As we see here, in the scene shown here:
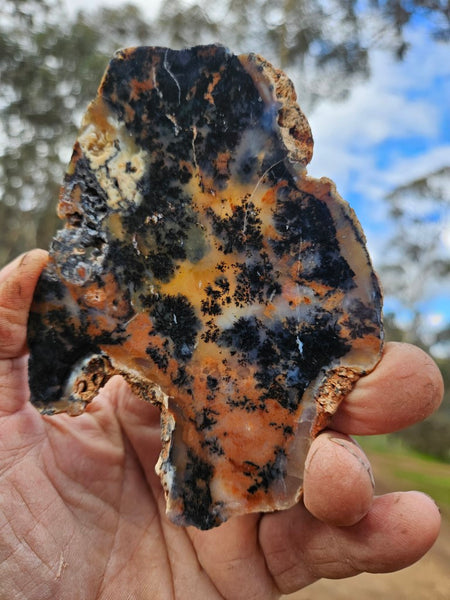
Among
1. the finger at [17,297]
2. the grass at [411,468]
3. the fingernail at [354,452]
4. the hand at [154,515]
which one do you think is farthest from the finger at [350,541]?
the grass at [411,468]

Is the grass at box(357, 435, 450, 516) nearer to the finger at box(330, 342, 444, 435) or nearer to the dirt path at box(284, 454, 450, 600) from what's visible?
the dirt path at box(284, 454, 450, 600)

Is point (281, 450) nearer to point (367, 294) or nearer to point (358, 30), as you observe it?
point (367, 294)

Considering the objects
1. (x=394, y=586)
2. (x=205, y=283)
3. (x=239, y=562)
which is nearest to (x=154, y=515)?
(x=239, y=562)

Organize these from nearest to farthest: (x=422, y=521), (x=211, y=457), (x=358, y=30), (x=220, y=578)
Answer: (x=422, y=521) → (x=211, y=457) → (x=220, y=578) → (x=358, y=30)

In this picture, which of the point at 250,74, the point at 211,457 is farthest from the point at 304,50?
the point at 211,457

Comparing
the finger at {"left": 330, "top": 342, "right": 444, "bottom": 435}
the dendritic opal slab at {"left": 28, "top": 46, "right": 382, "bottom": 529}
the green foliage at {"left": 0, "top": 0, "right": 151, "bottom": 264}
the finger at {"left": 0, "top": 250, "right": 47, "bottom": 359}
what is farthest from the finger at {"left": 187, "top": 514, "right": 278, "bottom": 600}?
the green foliage at {"left": 0, "top": 0, "right": 151, "bottom": 264}

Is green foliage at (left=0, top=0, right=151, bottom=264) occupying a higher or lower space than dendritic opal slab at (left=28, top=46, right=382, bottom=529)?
higher

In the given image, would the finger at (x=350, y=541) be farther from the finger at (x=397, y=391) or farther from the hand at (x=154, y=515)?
the finger at (x=397, y=391)
